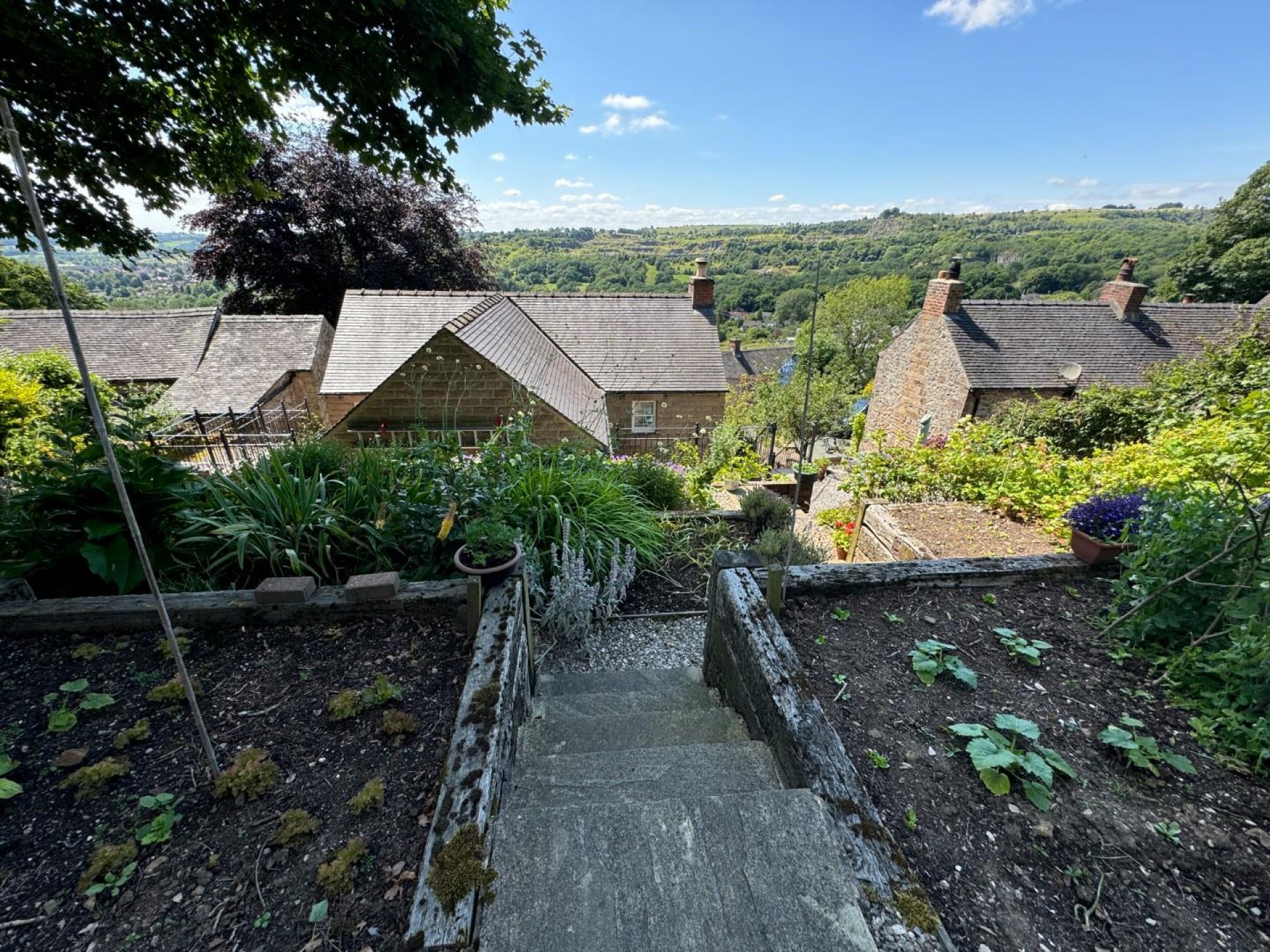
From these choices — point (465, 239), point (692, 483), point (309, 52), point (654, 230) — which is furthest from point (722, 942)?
point (654, 230)

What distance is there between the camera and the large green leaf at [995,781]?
1824mm

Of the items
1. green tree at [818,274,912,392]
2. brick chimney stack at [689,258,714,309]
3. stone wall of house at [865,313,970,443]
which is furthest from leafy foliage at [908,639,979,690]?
green tree at [818,274,912,392]

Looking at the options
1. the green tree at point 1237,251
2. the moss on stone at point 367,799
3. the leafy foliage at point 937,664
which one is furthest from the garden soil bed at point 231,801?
the green tree at point 1237,251

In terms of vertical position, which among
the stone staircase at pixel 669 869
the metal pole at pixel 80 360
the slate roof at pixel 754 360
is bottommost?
the slate roof at pixel 754 360

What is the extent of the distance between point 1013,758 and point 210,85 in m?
6.21

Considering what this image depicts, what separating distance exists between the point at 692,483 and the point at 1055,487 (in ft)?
12.8

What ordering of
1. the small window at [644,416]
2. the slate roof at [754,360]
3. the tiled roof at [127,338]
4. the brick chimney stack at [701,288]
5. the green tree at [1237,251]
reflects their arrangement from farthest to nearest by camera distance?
the slate roof at [754,360]
the green tree at [1237,251]
the brick chimney stack at [701,288]
the tiled roof at [127,338]
the small window at [644,416]

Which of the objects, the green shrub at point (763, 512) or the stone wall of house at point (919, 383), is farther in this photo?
the stone wall of house at point (919, 383)

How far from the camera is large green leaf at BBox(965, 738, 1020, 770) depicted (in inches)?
73.1

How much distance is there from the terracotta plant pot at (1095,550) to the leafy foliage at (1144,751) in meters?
1.47

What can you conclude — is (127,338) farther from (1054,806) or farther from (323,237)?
(1054,806)

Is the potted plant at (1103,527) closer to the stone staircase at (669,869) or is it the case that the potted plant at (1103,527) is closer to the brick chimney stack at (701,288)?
the stone staircase at (669,869)

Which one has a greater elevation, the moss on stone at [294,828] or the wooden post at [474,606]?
the wooden post at [474,606]

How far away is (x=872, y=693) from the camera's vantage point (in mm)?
2301
